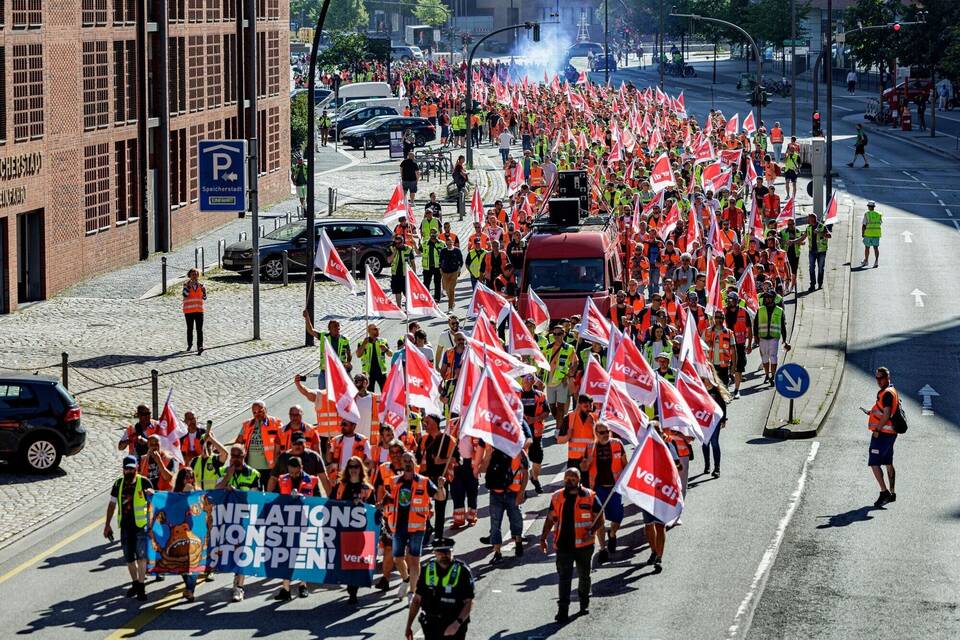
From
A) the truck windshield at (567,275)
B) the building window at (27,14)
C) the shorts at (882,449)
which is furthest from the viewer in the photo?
the building window at (27,14)

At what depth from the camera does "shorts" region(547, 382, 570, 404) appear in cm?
2506

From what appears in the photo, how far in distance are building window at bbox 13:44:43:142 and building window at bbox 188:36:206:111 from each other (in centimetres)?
1128

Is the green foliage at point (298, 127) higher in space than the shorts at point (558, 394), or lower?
higher

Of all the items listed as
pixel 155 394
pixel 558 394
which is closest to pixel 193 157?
pixel 155 394

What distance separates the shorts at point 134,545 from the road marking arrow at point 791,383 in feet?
34.4

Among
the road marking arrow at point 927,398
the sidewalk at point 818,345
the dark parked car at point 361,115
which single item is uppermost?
the dark parked car at point 361,115

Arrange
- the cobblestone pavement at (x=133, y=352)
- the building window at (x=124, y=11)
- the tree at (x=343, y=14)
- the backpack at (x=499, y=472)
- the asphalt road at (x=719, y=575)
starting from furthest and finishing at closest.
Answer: the tree at (x=343, y=14), the building window at (x=124, y=11), the cobblestone pavement at (x=133, y=352), the backpack at (x=499, y=472), the asphalt road at (x=719, y=575)

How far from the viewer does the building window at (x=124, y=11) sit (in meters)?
43.5

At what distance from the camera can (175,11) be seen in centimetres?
4775

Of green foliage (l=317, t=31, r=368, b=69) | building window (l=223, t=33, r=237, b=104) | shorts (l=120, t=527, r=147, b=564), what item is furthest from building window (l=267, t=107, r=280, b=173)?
green foliage (l=317, t=31, r=368, b=69)

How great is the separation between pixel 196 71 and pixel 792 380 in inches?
1155

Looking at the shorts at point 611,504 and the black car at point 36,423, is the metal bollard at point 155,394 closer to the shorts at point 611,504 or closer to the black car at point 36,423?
the black car at point 36,423

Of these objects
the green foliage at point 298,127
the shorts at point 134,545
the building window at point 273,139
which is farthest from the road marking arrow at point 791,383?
the green foliage at point 298,127

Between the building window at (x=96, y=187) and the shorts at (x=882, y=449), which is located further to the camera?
the building window at (x=96, y=187)
